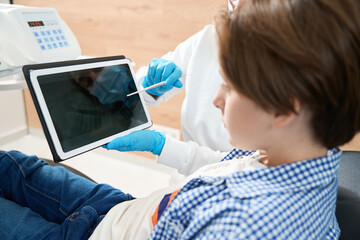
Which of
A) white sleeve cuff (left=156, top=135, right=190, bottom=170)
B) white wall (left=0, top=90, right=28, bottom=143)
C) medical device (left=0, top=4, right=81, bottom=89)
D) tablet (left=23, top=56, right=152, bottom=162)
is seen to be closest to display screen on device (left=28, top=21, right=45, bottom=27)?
medical device (left=0, top=4, right=81, bottom=89)

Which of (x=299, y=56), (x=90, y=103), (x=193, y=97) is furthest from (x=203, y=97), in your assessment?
(x=299, y=56)

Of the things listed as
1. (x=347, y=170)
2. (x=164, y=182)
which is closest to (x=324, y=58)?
(x=347, y=170)

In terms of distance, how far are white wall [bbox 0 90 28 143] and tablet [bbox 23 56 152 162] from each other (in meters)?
1.44

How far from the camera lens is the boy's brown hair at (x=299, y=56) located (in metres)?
0.42

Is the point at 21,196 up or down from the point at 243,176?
down

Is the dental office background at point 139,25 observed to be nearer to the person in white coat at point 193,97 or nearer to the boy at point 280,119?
the person in white coat at point 193,97

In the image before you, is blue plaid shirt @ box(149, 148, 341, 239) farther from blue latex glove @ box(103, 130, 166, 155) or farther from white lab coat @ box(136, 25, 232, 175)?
white lab coat @ box(136, 25, 232, 175)

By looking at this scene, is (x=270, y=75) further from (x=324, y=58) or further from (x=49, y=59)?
(x=49, y=59)

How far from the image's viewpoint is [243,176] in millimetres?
548

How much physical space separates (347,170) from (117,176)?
1383mm

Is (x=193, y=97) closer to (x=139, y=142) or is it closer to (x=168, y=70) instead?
(x=168, y=70)

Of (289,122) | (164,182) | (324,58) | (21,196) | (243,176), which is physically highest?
(324,58)

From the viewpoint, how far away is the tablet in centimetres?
73

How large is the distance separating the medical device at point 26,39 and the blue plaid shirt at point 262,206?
2.31 feet
